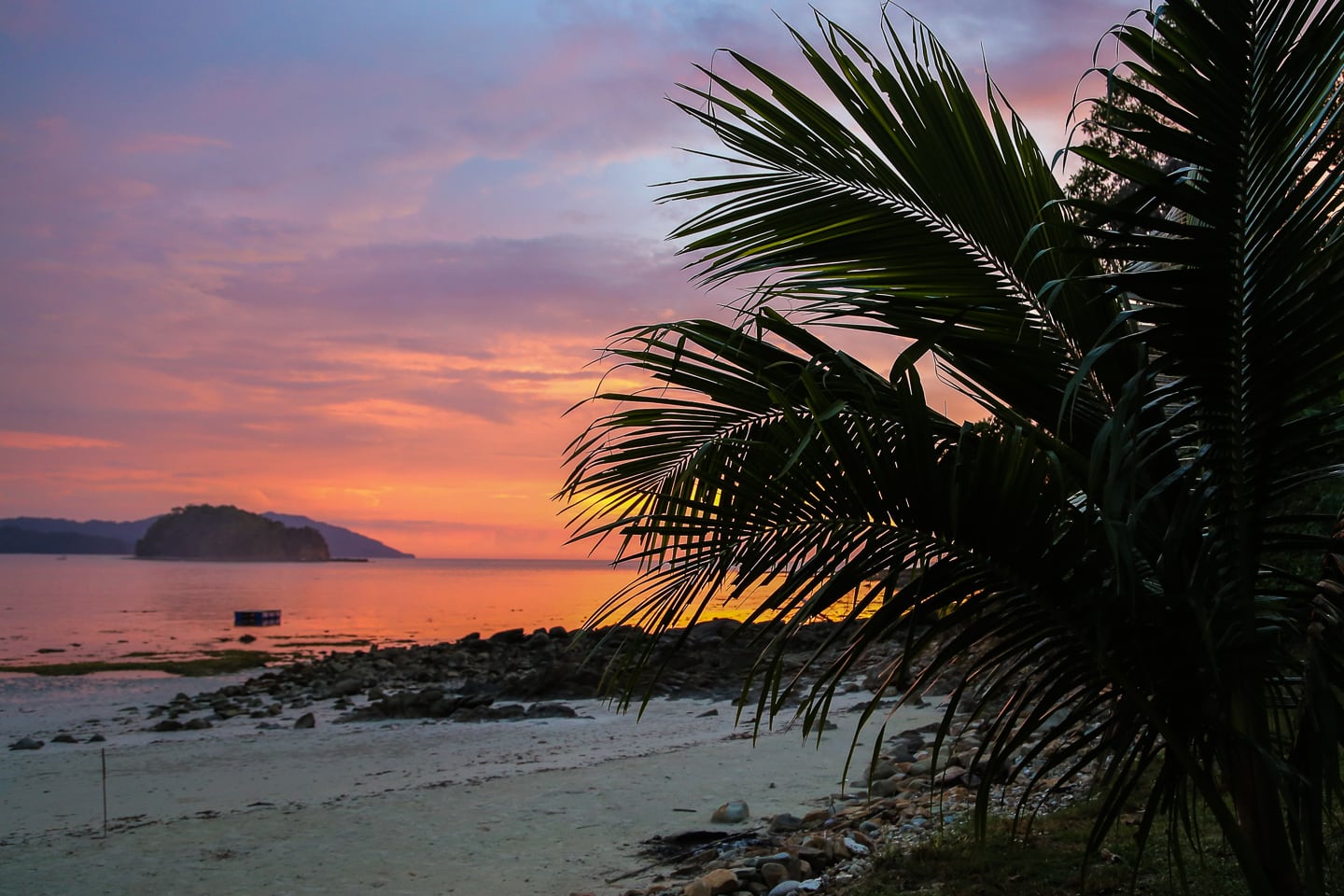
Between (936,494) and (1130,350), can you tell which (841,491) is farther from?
(1130,350)

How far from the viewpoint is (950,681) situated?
14.0m

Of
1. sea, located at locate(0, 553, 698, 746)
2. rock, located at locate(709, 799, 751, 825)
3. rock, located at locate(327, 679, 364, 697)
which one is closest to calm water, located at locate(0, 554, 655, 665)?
sea, located at locate(0, 553, 698, 746)

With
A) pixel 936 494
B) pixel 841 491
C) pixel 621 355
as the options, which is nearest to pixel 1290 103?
pixel 936 494

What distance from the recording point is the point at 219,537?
565ft

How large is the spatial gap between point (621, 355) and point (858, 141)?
1078 mm

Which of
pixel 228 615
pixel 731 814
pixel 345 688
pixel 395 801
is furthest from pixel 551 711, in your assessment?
pixel 228 615

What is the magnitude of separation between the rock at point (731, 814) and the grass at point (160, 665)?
62.6 feet

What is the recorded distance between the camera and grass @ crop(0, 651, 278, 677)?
2288cm

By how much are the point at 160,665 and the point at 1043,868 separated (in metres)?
24.4

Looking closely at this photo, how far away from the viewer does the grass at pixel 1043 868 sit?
13.2ft

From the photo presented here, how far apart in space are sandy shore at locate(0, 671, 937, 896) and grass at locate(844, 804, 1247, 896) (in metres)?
1.88

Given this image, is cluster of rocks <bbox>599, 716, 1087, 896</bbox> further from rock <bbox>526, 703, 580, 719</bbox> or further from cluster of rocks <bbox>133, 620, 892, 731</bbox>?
rock <bbox>526, 703, 580, 719</bbox>

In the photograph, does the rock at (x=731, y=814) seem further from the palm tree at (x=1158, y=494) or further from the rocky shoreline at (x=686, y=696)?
the palm tree at (x=1158, y=494)

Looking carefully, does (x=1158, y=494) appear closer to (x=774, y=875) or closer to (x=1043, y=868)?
(x=1043, y=868)
